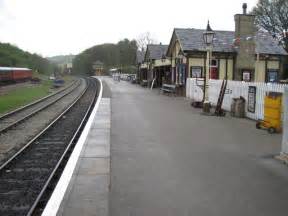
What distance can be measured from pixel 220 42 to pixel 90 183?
23979mm

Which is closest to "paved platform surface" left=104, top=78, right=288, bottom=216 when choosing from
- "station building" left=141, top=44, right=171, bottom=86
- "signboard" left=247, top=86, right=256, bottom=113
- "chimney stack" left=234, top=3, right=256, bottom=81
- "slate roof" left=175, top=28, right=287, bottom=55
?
"signboard" left=247, top=86, right=256, bottom=113

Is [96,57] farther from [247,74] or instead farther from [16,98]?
[247,74]

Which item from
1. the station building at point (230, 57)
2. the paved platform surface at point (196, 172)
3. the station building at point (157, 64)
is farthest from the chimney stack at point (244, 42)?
the paved platform surface at point (196, 172)

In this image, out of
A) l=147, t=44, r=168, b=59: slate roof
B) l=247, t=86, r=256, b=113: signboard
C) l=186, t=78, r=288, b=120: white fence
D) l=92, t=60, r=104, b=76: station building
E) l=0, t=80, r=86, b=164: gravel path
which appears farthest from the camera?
l=92, t=60, r=104, b=76: station building

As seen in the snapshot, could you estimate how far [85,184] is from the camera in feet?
22.9

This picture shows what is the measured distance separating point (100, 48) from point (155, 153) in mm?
131440

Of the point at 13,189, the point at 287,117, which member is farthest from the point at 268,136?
the point at 13,189

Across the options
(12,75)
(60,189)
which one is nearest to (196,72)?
(60,189)

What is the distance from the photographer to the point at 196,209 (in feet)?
18.7

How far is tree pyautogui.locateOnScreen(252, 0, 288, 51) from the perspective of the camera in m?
57.6

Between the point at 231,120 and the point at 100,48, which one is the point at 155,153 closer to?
the point at 231,120

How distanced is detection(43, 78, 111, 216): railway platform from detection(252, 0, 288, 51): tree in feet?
168

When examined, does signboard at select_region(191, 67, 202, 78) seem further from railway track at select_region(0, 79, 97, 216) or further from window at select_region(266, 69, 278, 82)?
railway track at select_region(0, 79, 97, 216)

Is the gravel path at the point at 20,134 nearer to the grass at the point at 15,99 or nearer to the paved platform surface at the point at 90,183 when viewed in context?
the paved platform surface at the point at 90,183
